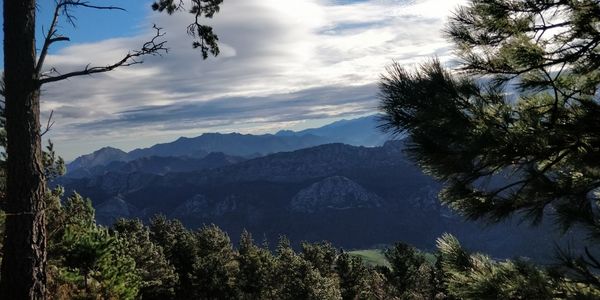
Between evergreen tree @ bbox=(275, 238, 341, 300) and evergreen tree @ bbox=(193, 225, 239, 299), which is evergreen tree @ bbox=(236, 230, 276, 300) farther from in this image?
evergreen tree @ bbox=(275, 238, 341, 300)

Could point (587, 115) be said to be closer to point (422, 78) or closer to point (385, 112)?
point (422, 78)

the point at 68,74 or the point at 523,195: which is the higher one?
the point at 68,74

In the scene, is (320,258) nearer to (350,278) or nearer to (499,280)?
(350,278)

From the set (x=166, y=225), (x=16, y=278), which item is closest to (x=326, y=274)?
(x=166, y=225)

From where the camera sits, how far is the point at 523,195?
7.57 meters

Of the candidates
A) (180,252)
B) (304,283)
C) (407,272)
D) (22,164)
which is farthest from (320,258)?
(22,164)

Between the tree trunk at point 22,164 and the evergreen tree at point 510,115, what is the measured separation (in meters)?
6.86

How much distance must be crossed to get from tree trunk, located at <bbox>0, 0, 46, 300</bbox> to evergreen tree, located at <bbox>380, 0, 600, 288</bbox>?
22.5 ft

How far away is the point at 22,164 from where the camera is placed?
865cm

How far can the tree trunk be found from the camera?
856 centimetres

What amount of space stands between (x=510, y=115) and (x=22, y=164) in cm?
874

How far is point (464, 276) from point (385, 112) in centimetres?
306

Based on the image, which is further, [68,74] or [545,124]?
[68,74]

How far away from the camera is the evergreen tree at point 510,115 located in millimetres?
6270
